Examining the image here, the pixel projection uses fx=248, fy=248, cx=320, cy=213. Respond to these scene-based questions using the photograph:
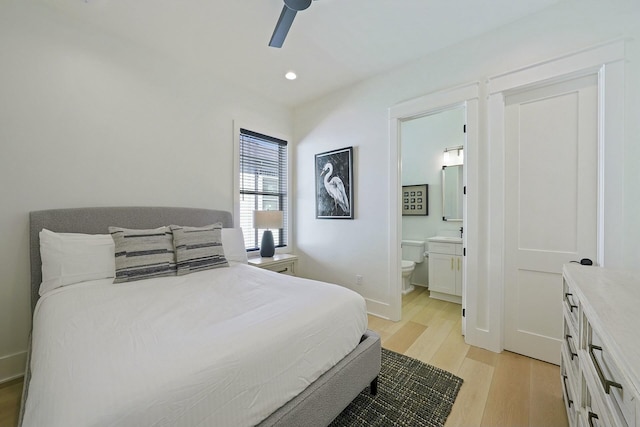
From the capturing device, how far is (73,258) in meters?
1.78

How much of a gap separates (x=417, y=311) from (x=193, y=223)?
2.79 m

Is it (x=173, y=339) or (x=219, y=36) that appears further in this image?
(x=219, y=36)

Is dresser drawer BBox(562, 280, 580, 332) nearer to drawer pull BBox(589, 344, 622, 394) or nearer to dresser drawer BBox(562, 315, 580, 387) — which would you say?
dresser drawer BBox(562, 315, 580, 387)

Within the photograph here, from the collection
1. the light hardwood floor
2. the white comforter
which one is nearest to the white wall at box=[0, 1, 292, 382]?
the white comforter

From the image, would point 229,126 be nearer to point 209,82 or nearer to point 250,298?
point 209,82

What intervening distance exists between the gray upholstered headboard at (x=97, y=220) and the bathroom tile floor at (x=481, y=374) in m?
2.31

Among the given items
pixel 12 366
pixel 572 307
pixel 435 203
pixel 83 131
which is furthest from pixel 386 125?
pixel 12 366

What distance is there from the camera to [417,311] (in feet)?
9.92

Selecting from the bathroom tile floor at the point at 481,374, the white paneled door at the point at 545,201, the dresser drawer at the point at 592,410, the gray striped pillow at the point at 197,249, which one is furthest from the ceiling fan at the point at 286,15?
the bathroom tile floor at the point at 481,374

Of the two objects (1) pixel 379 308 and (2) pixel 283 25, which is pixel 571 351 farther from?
(2) pixel 283 25

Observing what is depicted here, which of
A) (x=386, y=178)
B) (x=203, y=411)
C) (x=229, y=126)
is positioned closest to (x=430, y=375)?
(x=203, y=411)

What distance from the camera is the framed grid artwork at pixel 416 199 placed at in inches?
155

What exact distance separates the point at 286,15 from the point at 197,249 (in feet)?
6.34

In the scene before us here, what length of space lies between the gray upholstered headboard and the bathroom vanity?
9.76 feet
